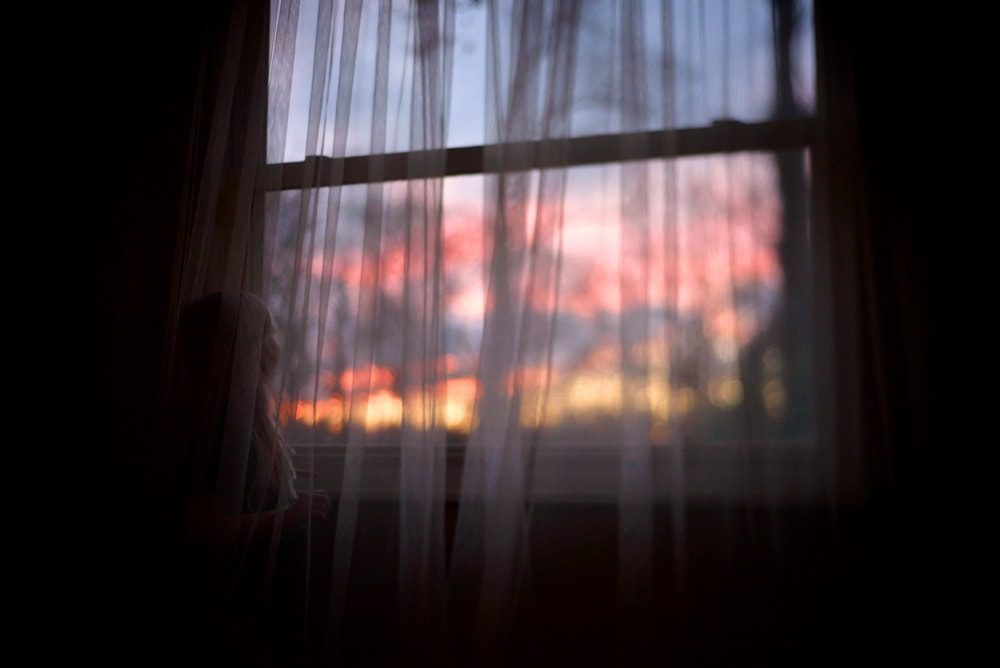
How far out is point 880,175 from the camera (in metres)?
1.15

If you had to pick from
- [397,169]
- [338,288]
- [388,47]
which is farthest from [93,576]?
[388,47]

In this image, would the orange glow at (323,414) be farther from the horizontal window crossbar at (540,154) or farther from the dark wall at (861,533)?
the horizontal window crossbar at (540,154)

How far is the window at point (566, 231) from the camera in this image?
115cm

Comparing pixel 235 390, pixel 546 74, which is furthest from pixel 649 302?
pixel 235 390

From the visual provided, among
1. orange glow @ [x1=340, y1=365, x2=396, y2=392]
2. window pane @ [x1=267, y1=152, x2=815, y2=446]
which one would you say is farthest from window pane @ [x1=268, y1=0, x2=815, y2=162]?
orange glow @ [x1=340, y1=365, x2=396, y2=392]

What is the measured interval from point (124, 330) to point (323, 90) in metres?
0.75

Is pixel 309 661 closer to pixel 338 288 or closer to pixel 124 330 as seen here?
pixel 338 288

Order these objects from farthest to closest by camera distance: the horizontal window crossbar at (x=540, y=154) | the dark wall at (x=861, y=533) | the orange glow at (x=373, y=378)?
the orange glow at (x=373, y=378) < the horizontal window crossbar at (x=540, y=154) < the dark wall at (x=861, y=533)

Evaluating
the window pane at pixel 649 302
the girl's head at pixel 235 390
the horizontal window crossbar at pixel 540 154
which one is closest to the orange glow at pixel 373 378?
the window pane at pixel 649 302

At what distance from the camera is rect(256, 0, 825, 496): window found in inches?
45.3

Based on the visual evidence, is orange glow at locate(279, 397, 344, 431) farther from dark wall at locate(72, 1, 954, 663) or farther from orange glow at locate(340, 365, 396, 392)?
dark wall at locate(72, 1, 954, 663)

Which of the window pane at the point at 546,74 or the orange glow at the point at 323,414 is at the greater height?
the window pane at the point at 546,74

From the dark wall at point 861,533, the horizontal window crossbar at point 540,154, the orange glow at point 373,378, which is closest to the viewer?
the dark wall at point 861,533

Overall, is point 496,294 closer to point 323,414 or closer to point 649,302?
point 649,302
